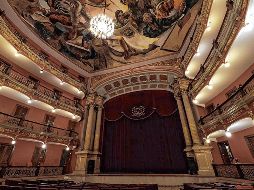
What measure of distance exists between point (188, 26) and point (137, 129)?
9.74 metres

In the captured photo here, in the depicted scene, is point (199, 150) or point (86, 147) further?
point (86, 147)

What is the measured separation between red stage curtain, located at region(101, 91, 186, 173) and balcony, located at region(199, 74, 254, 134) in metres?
3.57

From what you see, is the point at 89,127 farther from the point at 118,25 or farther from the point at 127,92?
the point at 118,25

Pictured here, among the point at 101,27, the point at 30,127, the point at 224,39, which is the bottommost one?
the point at 30,127

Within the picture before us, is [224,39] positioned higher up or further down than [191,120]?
higher up

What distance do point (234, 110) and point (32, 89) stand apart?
531 inches

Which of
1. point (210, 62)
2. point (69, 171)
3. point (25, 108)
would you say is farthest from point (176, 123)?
point (25, 108)

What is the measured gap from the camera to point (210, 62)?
962 centimetres

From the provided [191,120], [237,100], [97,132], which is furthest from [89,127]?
[237,100]

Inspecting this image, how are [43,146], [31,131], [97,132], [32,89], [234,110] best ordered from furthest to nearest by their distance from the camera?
[97,132]
[43,146]
[32,89]
[31,131]
[234,110]

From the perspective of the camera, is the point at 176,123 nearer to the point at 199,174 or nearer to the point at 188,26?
the point at 199,174

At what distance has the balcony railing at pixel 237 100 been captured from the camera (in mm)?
7129

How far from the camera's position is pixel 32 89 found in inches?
475

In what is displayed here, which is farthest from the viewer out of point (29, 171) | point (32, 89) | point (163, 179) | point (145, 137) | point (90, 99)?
point (90, 99)
